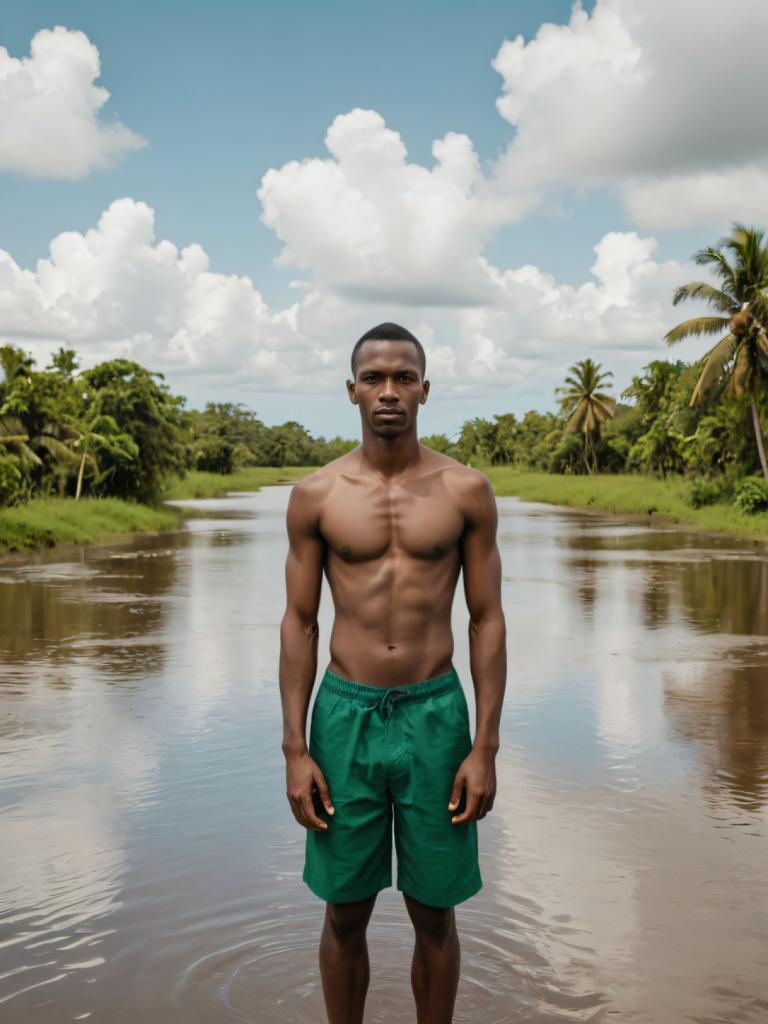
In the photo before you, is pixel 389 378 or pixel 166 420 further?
pixel 166 420

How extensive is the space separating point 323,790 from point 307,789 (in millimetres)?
42

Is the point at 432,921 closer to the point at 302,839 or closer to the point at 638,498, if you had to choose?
the point at 302,839

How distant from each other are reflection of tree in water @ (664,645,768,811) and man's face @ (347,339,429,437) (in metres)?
3.28

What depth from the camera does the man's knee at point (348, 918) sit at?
293cm

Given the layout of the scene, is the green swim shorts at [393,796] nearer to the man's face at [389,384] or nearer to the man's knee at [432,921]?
the man's knee at [432,921]

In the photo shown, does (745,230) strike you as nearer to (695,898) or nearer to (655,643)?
(655,643)

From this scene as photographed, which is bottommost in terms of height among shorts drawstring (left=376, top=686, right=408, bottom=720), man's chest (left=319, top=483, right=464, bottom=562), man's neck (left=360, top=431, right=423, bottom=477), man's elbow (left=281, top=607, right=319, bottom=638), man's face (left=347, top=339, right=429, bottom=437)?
shorts drawstring (left=376, top=686, right=408, bottom=720)

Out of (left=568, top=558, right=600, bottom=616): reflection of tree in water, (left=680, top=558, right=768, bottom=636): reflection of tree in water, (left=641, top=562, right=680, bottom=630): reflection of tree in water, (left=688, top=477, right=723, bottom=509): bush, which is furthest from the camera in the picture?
(left=688, top=477, right=723, bottom=509): bush

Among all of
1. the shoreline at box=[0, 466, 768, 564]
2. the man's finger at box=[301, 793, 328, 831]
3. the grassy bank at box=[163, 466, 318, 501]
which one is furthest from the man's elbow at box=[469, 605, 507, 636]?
the grassy bank at box=[163, 466, 318, 501]

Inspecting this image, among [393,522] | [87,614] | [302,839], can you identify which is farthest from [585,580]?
[393,522]

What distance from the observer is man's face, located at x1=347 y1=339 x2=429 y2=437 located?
2.96 m

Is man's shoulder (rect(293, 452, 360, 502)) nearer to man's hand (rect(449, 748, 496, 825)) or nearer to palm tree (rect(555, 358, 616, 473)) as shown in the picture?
man's hand (rect(449, 748, 496, 825))

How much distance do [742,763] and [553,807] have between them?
138 cm

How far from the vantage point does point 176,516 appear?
33.3 meters
